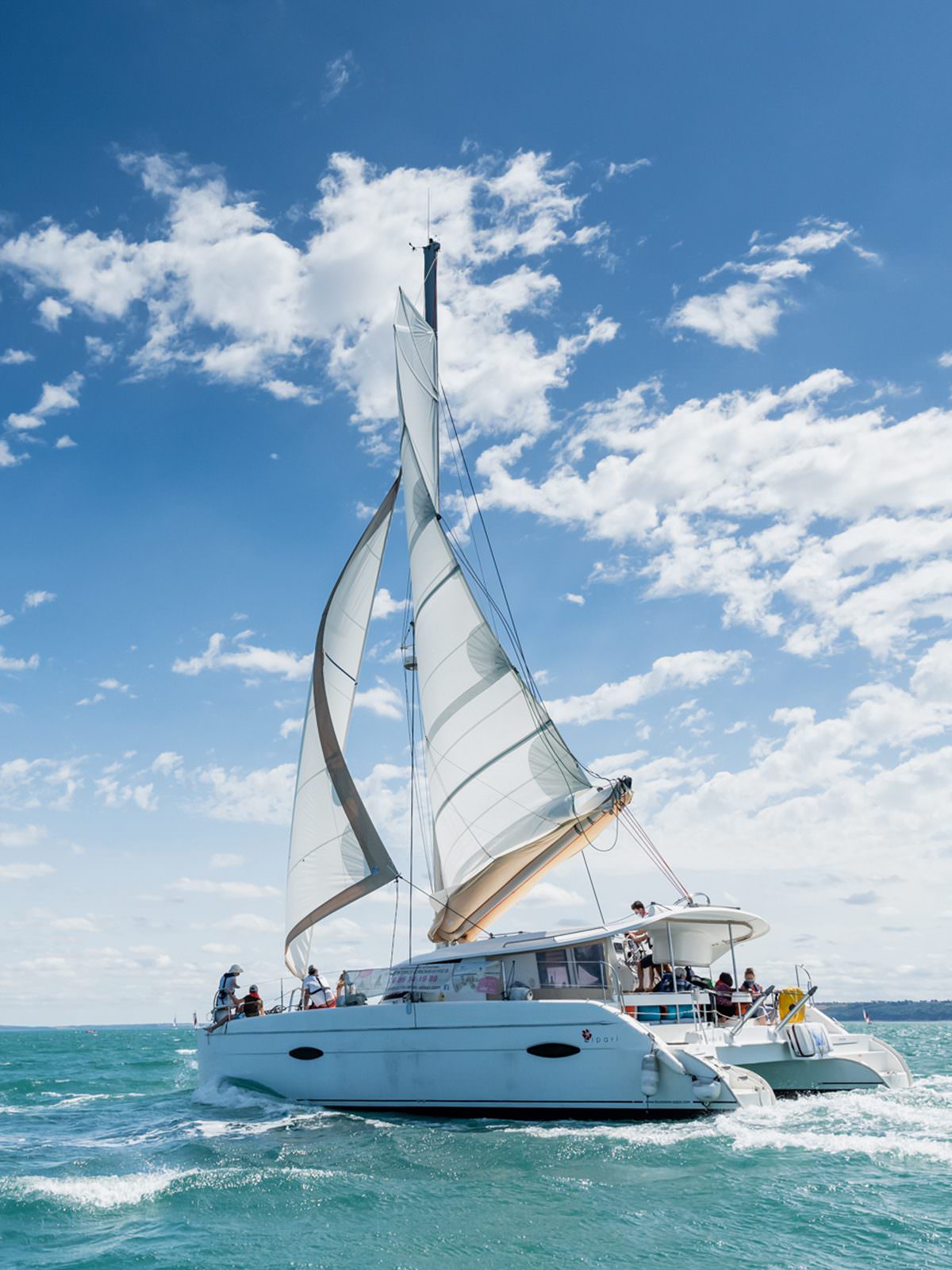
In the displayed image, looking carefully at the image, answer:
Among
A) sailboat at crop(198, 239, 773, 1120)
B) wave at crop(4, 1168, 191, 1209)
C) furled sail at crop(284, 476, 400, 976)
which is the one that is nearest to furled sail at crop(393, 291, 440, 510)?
sailboat at crop(198, 239, 773, 1120)

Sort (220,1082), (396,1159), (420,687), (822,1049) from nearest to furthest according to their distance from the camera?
(396,1159)
(822,1049)
(220,1082)
(420,687)

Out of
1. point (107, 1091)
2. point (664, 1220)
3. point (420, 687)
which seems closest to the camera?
point (664, 1220)

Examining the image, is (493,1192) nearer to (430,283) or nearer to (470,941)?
(470,941)

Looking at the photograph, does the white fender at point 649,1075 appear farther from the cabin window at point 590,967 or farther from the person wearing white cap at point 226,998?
the person wearing white cap at point 226,998

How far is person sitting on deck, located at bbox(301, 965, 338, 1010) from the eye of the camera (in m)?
20.8

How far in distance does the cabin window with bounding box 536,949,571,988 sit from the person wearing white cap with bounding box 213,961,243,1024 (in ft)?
25.2

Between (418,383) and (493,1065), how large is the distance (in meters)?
15.3

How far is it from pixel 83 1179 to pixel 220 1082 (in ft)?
21.3

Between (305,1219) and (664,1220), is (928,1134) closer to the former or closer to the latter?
(664,1220)

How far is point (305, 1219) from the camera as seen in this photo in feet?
37.1

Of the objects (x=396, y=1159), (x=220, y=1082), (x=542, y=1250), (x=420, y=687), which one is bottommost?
(x=542, y=1250)

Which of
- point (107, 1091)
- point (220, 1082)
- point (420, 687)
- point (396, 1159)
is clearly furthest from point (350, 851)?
point (107, 1091)

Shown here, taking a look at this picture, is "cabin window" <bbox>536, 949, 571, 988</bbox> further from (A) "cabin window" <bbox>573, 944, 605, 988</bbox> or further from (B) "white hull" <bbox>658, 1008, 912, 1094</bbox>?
(B) "white hull" <bbox>658, 1008, 912, 1094</bbox>

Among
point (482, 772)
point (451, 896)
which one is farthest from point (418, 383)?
point (451, 896)
